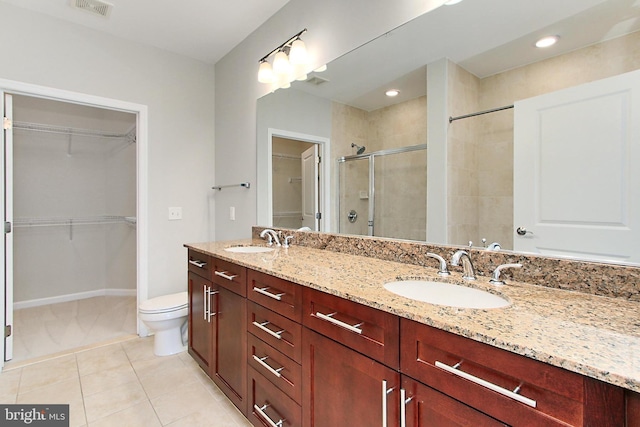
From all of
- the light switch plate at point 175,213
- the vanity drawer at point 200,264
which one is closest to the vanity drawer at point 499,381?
the vanity drawer at point 200,264

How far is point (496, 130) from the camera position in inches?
47.9

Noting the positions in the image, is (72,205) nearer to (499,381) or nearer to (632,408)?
(499,381)

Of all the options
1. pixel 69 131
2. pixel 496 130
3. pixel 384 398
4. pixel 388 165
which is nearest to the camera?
pixel 384 398

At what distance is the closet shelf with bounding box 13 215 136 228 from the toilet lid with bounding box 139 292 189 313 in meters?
1.52

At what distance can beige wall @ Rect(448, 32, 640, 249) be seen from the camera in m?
1.01

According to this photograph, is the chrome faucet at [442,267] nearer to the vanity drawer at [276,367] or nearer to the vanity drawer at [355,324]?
the vanity drawer at [355,324]

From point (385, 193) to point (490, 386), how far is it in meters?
1.11

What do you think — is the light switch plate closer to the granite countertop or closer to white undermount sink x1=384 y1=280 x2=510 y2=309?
the granite countertop

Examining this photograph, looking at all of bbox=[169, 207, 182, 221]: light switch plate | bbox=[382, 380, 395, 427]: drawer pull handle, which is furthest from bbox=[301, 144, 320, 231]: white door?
bbox=[169, 207, 182, 221]: light switch plate

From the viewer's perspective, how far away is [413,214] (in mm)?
1517

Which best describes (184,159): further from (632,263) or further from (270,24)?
(632,263)

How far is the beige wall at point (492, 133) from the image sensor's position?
3.31 ft

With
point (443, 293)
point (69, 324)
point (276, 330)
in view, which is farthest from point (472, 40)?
point (69, 324)

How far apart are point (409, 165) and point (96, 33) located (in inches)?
106
